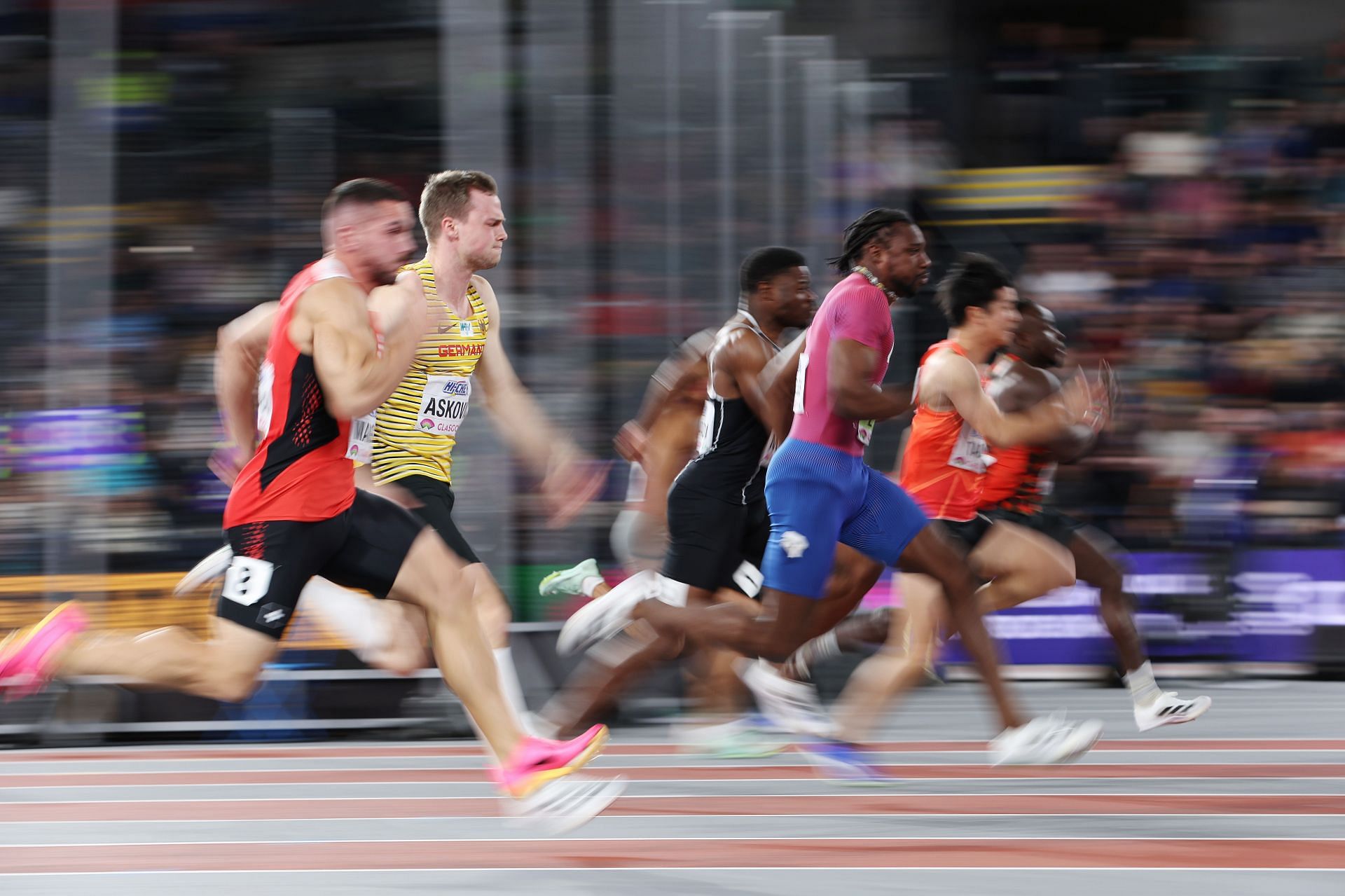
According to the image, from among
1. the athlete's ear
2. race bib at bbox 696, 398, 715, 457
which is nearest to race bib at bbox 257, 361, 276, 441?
the athlete's ear

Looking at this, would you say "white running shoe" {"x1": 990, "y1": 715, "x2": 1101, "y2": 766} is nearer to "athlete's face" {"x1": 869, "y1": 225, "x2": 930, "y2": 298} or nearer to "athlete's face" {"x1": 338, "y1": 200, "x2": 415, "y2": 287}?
"athlete's face" {"x1": 869, "y1": 225, "x2": 930, "y2": 298}

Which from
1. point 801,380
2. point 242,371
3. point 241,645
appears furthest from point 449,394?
point 241,645

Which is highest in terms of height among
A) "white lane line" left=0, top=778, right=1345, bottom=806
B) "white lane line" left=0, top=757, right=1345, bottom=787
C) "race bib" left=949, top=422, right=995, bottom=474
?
"race bib" left=949, top=422, right=995, bottom=474

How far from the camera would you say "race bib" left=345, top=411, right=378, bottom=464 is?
241 inches

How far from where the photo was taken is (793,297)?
25.3 feet

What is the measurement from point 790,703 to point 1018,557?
44.5 inches

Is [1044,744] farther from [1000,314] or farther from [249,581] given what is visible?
[249,581]

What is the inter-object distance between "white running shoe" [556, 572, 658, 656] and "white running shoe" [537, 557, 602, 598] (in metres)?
0.16

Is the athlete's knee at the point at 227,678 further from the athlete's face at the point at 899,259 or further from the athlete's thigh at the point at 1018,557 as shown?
the athlete's thigh at the point at 1018,557

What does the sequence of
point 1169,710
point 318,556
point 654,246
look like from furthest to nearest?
point 654,246 < point 1169,710 < point 318,556

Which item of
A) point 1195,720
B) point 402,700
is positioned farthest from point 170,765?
point 1195,720

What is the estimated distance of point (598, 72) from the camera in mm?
8742

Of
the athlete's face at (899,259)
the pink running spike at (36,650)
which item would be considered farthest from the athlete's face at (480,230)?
the pink running spike at (36,650)

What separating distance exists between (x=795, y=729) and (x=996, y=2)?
33.0 feet
